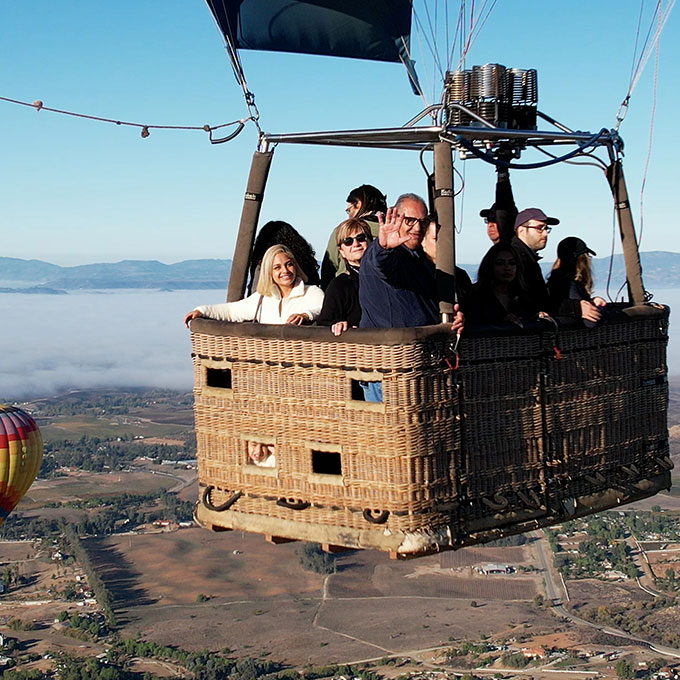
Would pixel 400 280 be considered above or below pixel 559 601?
above

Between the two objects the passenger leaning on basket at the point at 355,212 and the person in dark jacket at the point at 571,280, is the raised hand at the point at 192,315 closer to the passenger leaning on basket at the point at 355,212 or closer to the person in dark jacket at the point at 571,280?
the passenger leaning on basket at the point at 355,212

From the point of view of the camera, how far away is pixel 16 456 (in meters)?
15.5

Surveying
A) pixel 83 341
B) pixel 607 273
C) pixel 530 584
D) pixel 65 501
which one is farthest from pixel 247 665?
pixel 83 341

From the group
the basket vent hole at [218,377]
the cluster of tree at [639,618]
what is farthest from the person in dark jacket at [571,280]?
the cluster of tree at [639,618]

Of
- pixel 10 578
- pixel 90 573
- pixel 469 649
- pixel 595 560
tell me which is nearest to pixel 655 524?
pixel 595 560

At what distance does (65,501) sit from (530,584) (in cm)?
2414

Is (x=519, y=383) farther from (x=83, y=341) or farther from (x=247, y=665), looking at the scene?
(x=83, y=341)

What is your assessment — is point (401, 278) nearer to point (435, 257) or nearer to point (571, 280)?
point (435, 257)

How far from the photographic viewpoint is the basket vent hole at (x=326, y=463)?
3.01 meters

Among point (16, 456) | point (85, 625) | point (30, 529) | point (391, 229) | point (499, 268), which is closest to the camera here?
point (391, 229)

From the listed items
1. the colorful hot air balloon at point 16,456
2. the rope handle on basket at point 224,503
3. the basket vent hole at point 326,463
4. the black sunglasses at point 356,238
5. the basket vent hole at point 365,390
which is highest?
the black sunglasses at point 356,238

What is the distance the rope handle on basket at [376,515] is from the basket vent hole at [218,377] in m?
0.55

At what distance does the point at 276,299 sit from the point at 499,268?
66 cm

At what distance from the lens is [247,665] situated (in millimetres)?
33750
